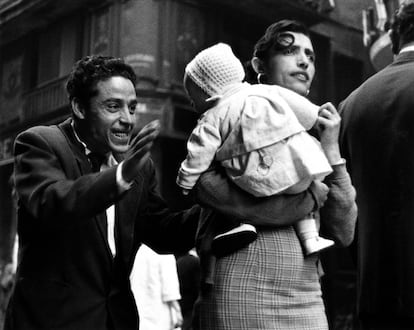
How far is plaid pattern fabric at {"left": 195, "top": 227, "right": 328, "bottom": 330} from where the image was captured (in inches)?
87.6

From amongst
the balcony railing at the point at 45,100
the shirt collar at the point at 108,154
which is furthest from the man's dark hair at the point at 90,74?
the balcony railing at the point at 45,100

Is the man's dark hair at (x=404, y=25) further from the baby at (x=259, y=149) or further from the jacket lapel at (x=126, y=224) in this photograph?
the jacket lapel at (x=126, y=224)

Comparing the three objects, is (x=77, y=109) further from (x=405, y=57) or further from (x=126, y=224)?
(x=405, y=57)

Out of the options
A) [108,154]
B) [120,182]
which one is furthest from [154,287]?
[120,182]

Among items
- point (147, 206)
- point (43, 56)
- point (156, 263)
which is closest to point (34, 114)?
point (43, 56)

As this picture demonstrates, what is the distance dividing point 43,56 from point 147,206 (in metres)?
10.0

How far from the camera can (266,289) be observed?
2.25m

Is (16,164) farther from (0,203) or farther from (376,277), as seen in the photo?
(0,203)

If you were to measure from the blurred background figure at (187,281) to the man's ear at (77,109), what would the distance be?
4440mm

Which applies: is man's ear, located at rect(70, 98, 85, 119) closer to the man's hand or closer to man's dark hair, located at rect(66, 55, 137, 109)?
man's dark hair, located at rect(66, 55, 137, 109)

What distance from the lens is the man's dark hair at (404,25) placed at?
2.74 meters

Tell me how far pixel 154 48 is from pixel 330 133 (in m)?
7.98

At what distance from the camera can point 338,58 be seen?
1312cm

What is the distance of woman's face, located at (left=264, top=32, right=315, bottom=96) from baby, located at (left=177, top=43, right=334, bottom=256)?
12.9 inches
